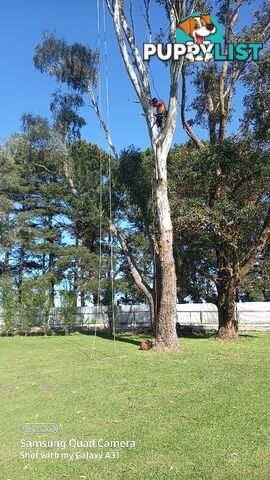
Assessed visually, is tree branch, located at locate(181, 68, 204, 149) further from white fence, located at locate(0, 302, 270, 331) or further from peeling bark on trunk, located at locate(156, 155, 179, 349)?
white fence, located at locate(0, 302, 270, 331)

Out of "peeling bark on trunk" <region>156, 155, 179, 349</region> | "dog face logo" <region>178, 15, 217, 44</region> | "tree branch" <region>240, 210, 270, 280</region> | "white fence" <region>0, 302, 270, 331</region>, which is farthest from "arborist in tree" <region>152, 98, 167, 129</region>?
"white fence" <region>0, 302, 270, 331</region>

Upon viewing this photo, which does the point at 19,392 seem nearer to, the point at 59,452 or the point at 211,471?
the point at 59,452

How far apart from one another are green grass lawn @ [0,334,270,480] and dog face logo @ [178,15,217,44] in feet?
31.2

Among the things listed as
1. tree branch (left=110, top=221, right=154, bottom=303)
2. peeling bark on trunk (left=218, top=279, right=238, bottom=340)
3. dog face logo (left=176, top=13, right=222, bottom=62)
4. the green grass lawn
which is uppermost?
dog face logo (left=176, top=13, right=222, bottom=62)

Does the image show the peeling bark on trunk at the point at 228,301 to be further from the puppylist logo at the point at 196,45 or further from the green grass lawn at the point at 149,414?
the puppylist logo at the point at 196,45

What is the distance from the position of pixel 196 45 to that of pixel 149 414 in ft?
37.1

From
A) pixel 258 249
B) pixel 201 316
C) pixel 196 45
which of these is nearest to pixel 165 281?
pixel 258 249

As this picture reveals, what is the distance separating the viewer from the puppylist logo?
1371 centimetres

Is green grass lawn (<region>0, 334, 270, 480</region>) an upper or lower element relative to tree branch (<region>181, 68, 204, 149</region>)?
lower

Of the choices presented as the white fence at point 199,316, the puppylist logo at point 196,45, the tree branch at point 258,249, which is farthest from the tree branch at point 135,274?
the puppylist logo at point 196,45

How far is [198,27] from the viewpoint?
1431cm

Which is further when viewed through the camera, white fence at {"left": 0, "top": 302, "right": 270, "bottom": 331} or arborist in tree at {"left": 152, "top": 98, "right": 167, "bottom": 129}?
white fence at {"left": 0, "top": 302, "right": 270, "bottom": 331}

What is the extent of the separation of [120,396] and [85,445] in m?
2.38

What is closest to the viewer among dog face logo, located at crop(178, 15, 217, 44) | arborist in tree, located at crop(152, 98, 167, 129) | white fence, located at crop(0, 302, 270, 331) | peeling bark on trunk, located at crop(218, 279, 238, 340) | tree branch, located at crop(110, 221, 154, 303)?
dog face logo, located at crop(178, 15, 217, 44)
